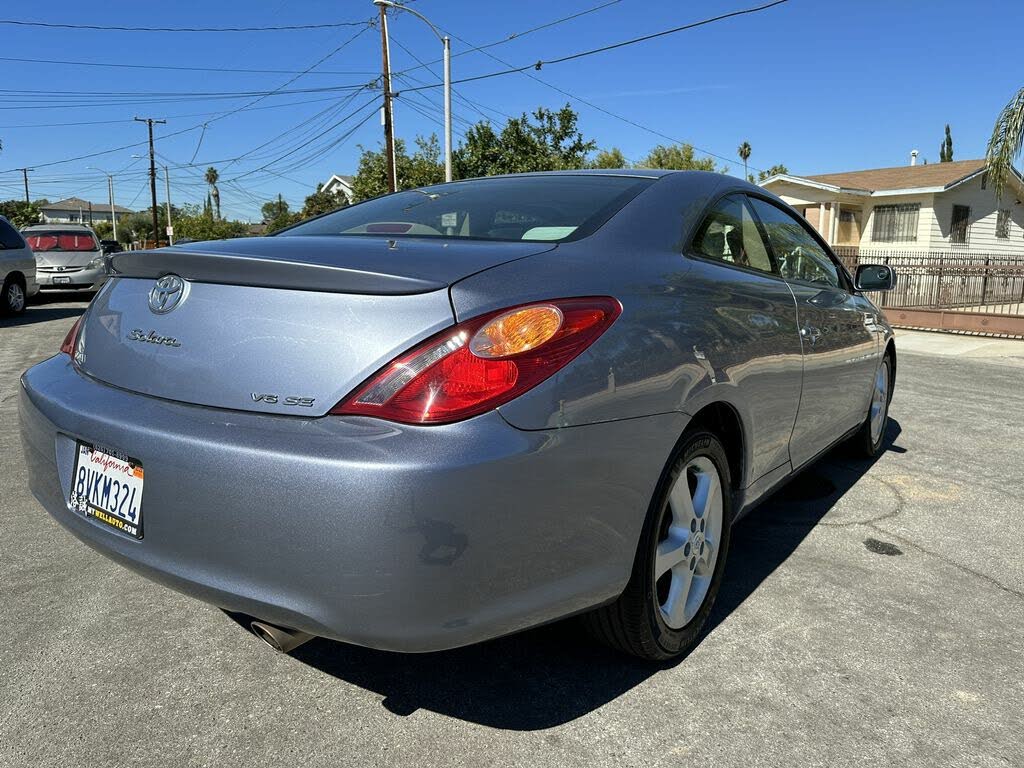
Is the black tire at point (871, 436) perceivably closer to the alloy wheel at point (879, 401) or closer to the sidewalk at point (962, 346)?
the alloy wheel at point (879, 401)

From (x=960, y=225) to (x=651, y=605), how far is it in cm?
2852

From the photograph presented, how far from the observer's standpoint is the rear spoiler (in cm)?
186

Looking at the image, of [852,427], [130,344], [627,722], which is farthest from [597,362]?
[852,427]

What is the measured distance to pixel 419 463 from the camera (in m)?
1.69

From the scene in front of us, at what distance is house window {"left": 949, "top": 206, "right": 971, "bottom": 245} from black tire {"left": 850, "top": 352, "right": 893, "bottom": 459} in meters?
24.2

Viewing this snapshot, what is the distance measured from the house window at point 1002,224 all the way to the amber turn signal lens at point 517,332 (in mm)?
31255

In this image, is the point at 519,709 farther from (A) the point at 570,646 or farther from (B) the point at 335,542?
(B) the point at 335,542

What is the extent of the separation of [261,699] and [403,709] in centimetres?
40

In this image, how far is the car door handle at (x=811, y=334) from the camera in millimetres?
3236

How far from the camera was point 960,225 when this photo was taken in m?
26.4

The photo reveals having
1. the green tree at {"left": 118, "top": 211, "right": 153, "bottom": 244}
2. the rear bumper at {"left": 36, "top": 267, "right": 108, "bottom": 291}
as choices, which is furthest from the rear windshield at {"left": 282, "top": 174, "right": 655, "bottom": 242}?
the green tree at {"left": 118, "top": 211, "right": 153, "bottom": 244}

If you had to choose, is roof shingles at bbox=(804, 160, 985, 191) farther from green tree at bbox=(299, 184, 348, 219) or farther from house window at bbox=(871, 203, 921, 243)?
green tree at bbox=(299, 184, 348, 219)

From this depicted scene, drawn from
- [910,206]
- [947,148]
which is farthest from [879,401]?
[947,148]

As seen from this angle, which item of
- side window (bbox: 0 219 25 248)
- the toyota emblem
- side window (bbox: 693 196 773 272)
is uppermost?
side window (bbox: 0 219 25 248)
